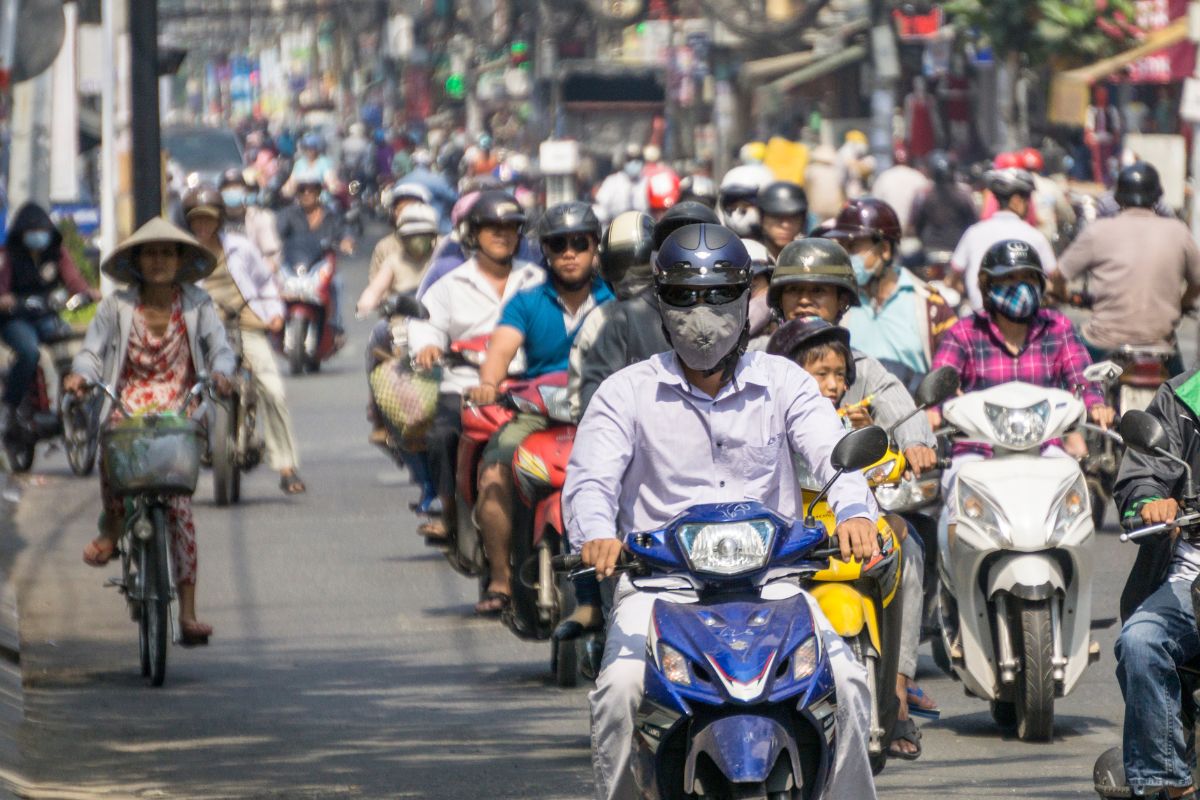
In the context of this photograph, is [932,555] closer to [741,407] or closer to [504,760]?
[504,760]

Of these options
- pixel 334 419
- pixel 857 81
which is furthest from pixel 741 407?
pixel 857 81

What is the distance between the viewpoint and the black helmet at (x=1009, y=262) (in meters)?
9.14

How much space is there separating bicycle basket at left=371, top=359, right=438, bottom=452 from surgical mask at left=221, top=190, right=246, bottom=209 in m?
7.95

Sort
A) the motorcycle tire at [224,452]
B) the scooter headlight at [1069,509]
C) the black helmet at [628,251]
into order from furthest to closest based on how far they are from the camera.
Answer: the motorcycle tire at [224,452], the black helmet at [628,251], the scooter headlight at [1069,509]

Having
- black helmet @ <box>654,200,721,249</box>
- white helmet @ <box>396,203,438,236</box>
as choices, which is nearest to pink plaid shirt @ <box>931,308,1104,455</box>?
black helmet @ <box>654,200,721,249</box>

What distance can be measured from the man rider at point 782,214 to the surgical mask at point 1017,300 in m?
2.62

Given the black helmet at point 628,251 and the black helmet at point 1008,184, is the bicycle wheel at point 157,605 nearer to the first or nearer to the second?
the black helmet at point 628,251

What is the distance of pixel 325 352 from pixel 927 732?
16.9 m

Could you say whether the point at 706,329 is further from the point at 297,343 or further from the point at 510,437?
the point at 297,343

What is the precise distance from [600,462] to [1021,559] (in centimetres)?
277

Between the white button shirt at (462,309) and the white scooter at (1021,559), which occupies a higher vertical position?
the white button shirt at (462,309)

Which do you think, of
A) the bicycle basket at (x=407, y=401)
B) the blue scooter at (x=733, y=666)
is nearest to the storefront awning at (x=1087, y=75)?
the bicycle basket at (x=407, y=401)

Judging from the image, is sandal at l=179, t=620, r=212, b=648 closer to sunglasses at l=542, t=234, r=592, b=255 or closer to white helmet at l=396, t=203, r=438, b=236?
sunglasses at l=542, t=234, r=592, b=255

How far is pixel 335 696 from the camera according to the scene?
9.25 m
